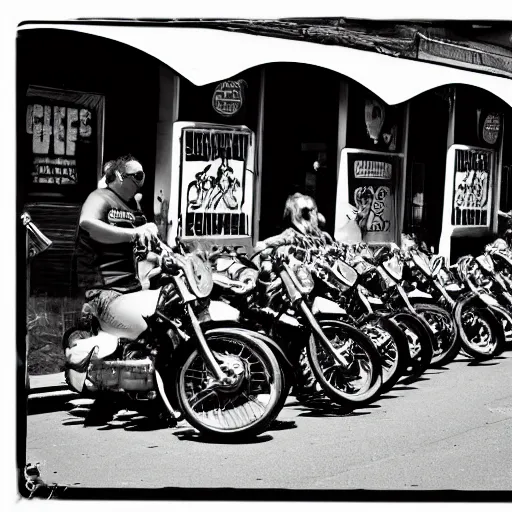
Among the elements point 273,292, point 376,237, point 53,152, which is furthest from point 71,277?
point 376,237

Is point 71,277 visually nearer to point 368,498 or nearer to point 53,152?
point 53,152

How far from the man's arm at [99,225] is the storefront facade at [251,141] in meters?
0.05

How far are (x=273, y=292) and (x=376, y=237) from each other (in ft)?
2.03

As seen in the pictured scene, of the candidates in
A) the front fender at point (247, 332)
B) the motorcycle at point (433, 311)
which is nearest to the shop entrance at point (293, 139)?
the front fender at point (247, 332)

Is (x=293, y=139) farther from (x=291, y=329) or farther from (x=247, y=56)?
(x=291, y=329)

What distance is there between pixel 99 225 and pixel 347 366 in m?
1.46

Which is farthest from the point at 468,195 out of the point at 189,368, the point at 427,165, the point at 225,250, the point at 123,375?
the point at 123,375

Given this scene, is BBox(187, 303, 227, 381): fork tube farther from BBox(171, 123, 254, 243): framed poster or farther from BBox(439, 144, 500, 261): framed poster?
BBox(439, 144, 500, 261): framed poster

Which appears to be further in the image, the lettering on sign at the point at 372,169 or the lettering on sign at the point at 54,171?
the lettering on sign at the point at 372,169

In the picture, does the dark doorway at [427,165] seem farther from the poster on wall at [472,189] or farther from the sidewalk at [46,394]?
the sidewalk at [46,394]

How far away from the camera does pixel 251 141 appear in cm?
452

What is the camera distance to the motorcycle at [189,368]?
4434mm

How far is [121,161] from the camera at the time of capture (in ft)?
14.5

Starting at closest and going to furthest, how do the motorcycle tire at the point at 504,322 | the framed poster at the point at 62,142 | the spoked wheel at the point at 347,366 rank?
the framed poster at the point at 62,142 < the spoked wheel at the point at 347,366 < the motorcycle tire at the point at 504,322
